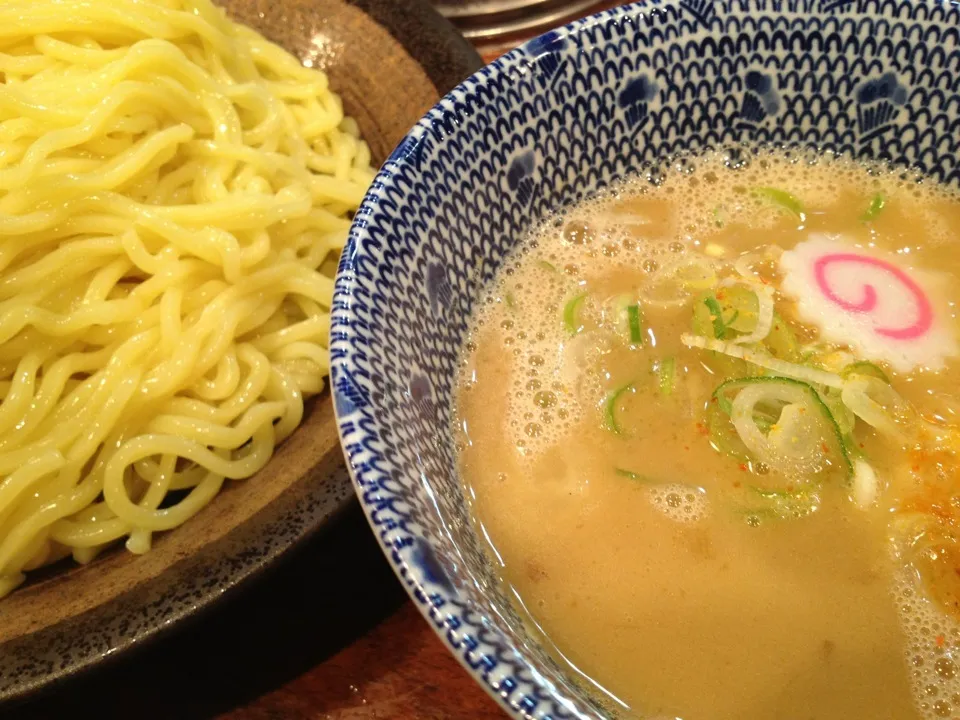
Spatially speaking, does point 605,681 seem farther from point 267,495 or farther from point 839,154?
point 839,154

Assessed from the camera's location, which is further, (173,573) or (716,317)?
(173,573)

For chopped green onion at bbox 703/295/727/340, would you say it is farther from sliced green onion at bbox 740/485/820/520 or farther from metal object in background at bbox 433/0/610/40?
metal object in background at bbox 433/0/610/40

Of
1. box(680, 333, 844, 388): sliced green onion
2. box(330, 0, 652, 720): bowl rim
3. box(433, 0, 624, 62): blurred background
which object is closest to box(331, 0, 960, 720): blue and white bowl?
box(330, 0, 652, 720): bowl rim

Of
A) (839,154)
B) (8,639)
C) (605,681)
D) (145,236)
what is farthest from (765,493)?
(145,236)

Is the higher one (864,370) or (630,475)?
(864,370)

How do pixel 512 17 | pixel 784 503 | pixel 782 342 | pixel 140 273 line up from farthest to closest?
1. pixel 512 17
2. pixel 140 273
3. pixel 782 342
4. pixel 784 503

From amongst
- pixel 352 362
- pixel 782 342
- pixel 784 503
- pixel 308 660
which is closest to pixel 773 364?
pixel 782 342

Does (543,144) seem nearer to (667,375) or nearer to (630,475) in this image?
(667,375)
